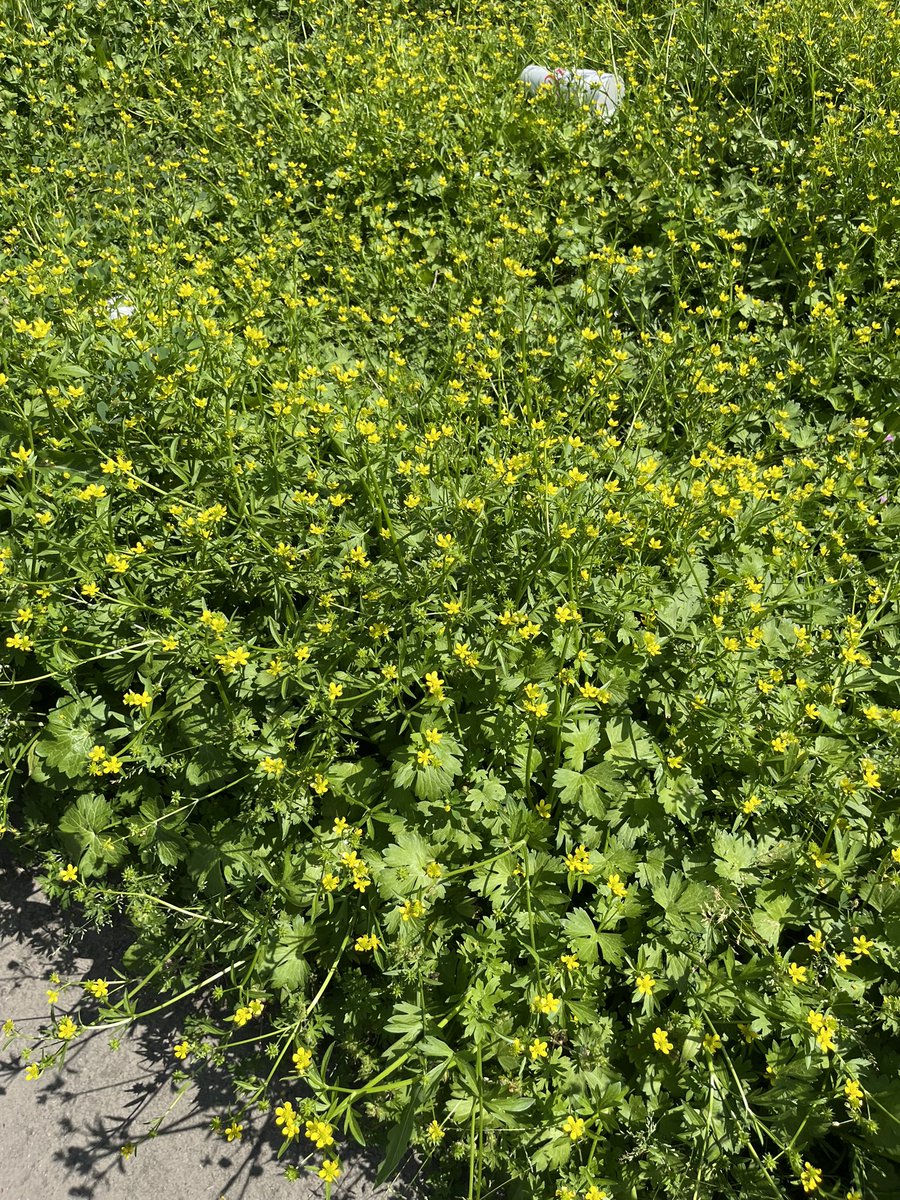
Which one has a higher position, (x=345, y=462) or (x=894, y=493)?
(x=894, y=493)

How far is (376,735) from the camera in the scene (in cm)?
261

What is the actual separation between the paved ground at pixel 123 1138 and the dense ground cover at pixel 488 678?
0.09m

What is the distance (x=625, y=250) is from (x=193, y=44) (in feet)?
11.0

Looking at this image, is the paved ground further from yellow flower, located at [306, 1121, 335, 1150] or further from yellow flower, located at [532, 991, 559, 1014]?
yellow flower, located at [532, 991, 559, 1014]

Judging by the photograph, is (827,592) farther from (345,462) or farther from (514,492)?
(345,462)

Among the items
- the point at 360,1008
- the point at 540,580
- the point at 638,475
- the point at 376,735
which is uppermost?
the point at 638,475

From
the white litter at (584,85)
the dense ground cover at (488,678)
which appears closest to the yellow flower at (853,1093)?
the dense ground cover at (488,678)

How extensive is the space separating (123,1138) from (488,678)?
182 centimetres

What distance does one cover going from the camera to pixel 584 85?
190 inches

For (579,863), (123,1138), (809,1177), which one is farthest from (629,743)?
(123,1138)

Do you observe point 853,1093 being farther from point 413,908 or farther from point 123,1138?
point 123,1138

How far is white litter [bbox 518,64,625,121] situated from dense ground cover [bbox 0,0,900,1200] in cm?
113

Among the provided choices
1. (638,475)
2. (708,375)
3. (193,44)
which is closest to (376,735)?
(638,475)

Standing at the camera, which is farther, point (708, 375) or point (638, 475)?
point (708, 375)
